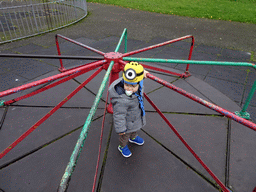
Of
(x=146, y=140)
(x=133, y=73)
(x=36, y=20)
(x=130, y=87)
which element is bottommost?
(x=146, y=140)

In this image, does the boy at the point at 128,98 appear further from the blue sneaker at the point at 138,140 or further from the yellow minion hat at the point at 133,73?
the blue sneaker at the point at 138,140

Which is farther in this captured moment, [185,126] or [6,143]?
[185,126]

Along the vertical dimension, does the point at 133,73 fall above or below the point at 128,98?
above

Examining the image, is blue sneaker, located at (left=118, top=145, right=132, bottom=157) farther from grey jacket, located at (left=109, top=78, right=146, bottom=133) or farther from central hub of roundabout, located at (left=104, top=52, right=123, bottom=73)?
central hub of roundabout, located at (left=104, top=52, right=123, bottom=73)

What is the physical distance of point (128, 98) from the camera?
1804mm

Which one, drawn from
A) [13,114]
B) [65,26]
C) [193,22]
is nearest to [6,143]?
[13,114]

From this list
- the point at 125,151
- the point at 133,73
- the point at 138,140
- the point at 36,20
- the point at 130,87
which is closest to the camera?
the point at 133,73

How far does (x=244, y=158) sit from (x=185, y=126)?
797 millimetres

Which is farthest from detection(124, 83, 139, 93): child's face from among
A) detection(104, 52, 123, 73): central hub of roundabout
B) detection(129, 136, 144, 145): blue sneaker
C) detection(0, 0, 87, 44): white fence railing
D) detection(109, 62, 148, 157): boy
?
detection(0, 0, 87, 44): white fence railing

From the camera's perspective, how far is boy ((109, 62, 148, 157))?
65.1 inches

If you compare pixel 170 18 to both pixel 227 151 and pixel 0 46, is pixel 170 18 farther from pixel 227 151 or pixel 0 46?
pixel 227 151

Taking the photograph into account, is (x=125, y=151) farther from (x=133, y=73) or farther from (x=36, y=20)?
(x=36, y=20)

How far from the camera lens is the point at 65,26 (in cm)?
745

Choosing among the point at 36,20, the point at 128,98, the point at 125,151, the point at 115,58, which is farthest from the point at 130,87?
the point at 36,20
